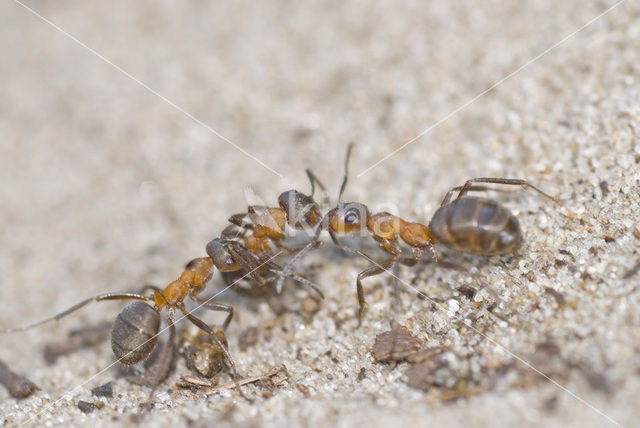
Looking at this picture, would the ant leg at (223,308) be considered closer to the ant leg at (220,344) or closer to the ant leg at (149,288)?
the ant leg at (220,344)

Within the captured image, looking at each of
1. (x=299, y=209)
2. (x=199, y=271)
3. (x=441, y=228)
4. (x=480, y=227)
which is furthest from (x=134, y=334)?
(x=480, y=227)

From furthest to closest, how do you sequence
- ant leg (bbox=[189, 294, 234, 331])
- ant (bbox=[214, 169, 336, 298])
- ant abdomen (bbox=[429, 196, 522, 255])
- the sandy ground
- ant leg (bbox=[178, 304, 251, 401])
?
1. ant (bbox=[214, 169, 336, 298])
2. ant leg (bbox=[189, 294, 234, 331])
3. ant leg (bbox=[178, 304, 251, 401])
4. ant abdomen (bbox=[429, 196, 522, 255])
5. the sandy ground

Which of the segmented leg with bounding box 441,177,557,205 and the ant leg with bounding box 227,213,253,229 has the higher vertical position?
the ant leg with bounding box 227,213,253,229

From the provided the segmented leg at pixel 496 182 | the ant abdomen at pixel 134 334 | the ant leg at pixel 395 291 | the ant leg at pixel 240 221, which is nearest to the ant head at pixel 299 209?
the ant leg at pixel 240 221

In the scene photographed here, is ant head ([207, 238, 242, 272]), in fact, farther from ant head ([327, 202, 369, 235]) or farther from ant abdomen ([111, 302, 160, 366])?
ant head ([327, 202, 369, 235])

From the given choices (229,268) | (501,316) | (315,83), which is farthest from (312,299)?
(315,83)

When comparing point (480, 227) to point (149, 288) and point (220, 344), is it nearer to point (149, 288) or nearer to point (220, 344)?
point (220, 344)

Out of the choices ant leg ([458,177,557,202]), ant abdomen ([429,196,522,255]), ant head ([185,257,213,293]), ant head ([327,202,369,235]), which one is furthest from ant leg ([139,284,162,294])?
ant leg ([458,177,557,202])
